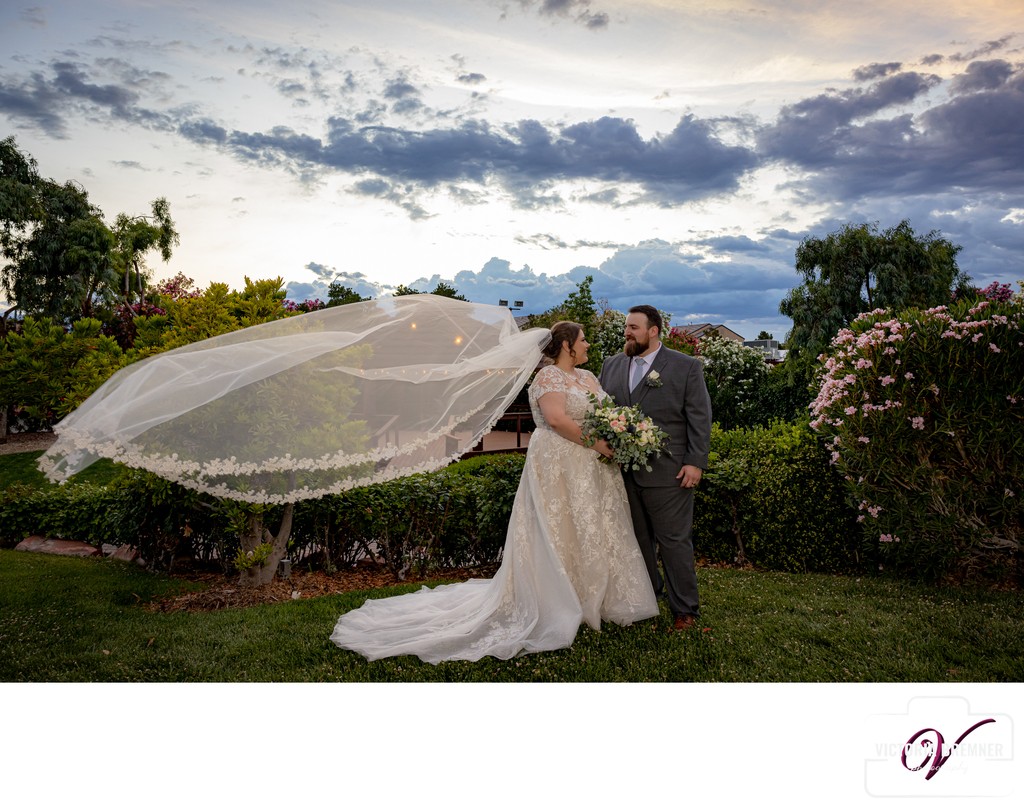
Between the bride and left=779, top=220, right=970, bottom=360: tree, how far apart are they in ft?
63.1

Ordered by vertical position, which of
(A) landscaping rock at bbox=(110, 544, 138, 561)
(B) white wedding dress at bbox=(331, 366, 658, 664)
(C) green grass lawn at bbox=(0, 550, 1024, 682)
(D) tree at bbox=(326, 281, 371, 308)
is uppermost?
(D) tree at bbox=(326, 281, 371, 308)

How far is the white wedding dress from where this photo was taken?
402 centimetres

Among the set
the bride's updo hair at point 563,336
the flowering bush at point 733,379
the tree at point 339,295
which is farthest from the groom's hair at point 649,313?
the flowering bush at point 733,379

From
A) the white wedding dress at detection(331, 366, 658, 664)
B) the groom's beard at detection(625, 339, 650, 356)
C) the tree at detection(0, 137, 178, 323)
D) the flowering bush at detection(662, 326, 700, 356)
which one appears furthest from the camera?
the tree at detection(0, 137, 178, 323)

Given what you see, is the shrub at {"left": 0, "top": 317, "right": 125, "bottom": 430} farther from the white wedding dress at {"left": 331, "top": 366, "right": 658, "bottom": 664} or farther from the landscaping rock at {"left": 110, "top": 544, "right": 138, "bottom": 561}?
the white wedding dress at {"left": 331, "top": 366, "right": 658, "bottom": 664}

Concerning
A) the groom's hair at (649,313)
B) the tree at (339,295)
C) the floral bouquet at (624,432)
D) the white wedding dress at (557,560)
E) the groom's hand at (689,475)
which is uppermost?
the tree at (339,295)

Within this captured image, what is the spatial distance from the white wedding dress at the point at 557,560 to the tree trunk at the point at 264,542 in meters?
1.36

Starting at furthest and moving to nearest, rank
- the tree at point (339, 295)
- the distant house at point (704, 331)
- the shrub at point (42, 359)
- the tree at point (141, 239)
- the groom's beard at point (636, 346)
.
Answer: the tree at point (141, 239), the distant house at point (704, 331), the tree at point (339, 295), the shrub at point (42, 359), the groom's beard at point (636, 346)

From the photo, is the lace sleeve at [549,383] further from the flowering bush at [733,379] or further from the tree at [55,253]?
the tree at [55,253]

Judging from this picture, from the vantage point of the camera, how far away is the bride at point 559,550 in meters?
4.02

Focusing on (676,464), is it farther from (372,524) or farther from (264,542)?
(264,542)

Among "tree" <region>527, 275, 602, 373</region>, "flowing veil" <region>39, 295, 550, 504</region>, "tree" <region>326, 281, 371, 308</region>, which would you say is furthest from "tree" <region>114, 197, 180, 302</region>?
"flowing veil" <region>39, 295, 550, 504</region>

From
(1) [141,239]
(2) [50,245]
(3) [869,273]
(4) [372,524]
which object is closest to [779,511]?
(4) [372,524]
